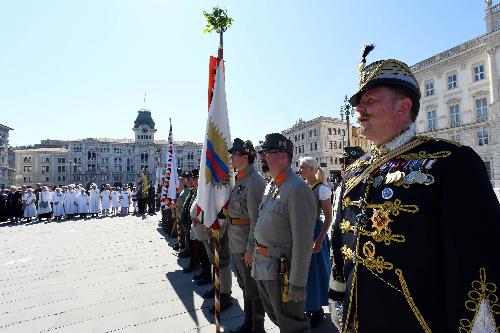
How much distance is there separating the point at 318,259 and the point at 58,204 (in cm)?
2122

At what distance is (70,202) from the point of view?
69.5 feet

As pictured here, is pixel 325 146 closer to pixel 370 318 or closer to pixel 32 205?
pixel 32 205

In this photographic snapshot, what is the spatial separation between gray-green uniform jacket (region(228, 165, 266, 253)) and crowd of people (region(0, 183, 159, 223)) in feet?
61.5

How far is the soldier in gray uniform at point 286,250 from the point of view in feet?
9.16

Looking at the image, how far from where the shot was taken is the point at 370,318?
1.65 meters

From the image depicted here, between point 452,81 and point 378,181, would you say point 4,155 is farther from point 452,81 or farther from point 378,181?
A: point 378,181

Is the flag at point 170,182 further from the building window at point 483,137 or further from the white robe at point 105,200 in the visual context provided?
the building window at point 483,137

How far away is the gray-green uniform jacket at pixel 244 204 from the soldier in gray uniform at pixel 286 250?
63 cm

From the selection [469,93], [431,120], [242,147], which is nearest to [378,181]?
[242,147]

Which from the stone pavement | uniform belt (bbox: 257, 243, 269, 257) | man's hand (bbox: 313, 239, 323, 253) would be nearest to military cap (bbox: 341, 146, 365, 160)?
man's hand (bbox: 313, 239, 323, 253)

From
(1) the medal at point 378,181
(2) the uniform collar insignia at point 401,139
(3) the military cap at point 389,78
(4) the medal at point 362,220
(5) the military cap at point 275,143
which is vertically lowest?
(4) the medal at point 362,220

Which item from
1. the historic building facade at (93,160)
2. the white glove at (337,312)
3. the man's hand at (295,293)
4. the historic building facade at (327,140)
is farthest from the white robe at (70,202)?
the historic building facade at (93,160)

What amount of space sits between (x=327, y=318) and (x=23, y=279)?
6414 mm

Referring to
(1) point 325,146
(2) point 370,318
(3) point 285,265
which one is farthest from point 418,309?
(1) point 325,146
